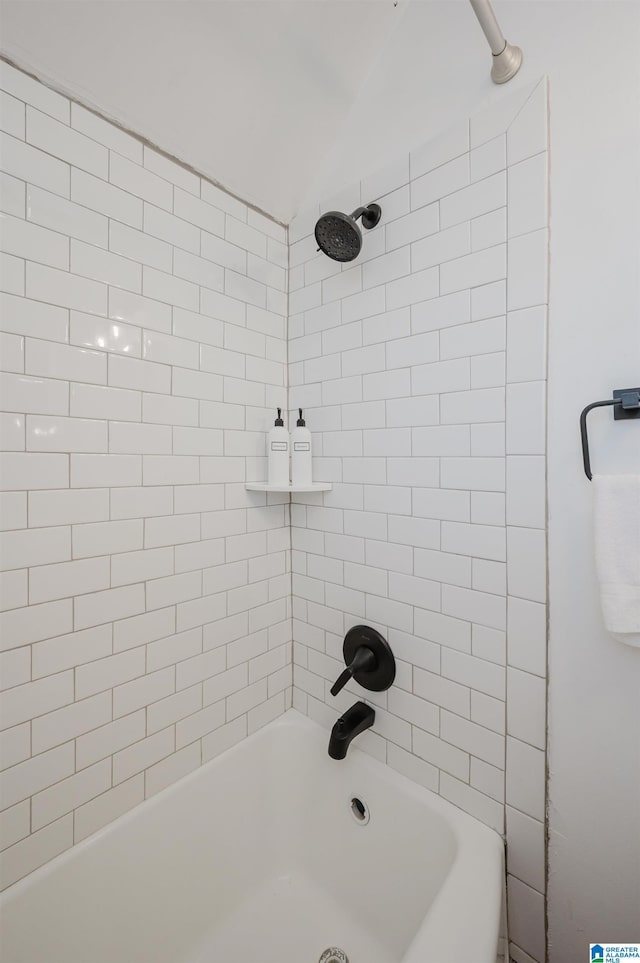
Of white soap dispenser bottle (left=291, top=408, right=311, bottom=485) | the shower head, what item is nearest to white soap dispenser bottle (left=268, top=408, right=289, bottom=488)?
white soap dispenser bottle (left=291, top=408, right=311, bottom=485)

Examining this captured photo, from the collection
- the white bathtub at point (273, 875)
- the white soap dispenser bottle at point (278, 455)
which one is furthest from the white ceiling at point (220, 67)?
the white bathtub at point (273, 875)

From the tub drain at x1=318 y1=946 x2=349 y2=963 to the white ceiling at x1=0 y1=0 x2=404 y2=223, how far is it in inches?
95.2

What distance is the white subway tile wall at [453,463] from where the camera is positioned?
0.94m

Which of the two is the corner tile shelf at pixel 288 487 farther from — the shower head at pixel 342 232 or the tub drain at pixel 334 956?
the tub drain at pixel 334 956

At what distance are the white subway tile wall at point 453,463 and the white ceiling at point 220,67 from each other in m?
0.26

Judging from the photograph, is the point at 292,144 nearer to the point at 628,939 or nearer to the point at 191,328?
the point at 191,328

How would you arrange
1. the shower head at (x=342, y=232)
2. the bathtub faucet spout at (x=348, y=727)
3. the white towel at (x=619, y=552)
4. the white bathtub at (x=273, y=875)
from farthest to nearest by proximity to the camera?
the bathtub faucet spout at (x=348, y=727) < the shower head at (x=342, y=232) < the white bathtub at (x=273, y=875) < the white towel at (x=619, y=552)

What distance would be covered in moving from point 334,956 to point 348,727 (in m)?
0.64

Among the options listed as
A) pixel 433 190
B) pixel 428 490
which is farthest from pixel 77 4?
pixel 428 490

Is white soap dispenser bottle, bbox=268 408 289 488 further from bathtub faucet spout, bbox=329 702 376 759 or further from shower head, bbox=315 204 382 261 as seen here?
bathtub faucet spout, bbox=329 702 376 759

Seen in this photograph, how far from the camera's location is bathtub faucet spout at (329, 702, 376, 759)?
1.17m

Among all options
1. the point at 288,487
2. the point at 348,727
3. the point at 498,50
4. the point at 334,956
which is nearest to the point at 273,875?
the point at 334,956

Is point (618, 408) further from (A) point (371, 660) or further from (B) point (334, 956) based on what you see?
(B) point (334, 956)

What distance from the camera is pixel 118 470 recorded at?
106cm
